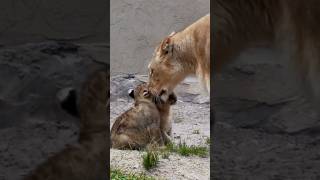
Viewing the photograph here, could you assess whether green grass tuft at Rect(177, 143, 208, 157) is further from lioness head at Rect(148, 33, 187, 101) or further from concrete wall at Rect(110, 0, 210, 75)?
concrete wall at Rect(110, 0, 210, 75)

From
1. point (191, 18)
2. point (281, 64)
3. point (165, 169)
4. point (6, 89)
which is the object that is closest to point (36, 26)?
point (6, 89)

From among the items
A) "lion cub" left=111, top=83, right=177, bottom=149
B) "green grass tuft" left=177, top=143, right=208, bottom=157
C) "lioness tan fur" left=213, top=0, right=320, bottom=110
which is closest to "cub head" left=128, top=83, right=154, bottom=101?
"lion cub" left=111, top=83, right=177, bottom=149

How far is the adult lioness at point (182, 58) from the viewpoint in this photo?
16.5 feet

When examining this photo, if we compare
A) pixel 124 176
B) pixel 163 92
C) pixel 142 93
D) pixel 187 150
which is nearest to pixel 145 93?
pixel 142 93

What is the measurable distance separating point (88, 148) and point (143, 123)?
133 inches

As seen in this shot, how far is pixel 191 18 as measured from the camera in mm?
7828

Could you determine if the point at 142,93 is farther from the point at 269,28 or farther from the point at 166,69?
the point at 269,28

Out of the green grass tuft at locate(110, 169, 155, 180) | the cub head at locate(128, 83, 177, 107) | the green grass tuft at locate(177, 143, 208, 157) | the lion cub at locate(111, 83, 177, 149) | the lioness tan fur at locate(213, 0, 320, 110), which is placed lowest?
the green grass tuft at locate(110, 169, 155, 180)

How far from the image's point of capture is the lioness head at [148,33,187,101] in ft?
17.9

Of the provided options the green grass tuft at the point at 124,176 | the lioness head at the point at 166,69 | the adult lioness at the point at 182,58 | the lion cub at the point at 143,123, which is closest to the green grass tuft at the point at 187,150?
the lion cub at the point at 143,123

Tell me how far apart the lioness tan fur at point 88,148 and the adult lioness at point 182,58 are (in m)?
2.81

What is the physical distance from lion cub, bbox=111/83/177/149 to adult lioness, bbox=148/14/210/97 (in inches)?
4.2

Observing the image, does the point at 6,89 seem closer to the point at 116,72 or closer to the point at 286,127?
the point at 286,127

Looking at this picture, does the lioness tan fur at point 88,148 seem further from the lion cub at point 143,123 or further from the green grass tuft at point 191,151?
the lion cub at point 143,123
